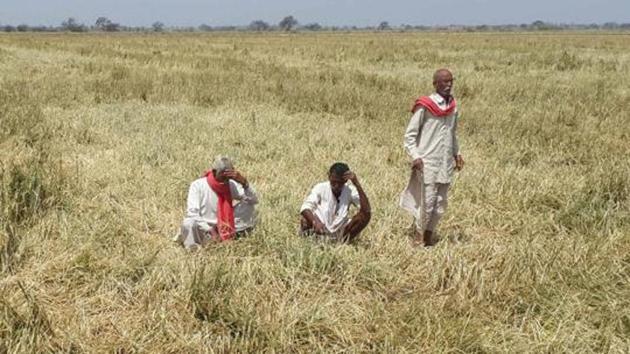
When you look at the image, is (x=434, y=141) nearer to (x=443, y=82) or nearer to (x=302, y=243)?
(x=443, y=82)

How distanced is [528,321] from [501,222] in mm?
1993

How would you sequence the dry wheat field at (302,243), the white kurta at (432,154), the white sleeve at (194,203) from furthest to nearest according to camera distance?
the white kurta at (432,154), the white sleeve at (194,203), the dry wheat field at (302,243)

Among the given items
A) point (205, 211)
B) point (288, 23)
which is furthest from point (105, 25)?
point (205, 211)

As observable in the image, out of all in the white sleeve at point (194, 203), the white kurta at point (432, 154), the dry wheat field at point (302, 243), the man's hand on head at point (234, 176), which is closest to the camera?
the dry wheat field at point (302, 243)

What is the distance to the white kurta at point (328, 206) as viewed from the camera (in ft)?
15.9

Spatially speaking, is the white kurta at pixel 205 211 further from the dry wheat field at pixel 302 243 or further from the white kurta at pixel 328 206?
the white kurta at pixel 328 206

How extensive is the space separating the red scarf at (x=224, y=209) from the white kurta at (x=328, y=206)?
0.60m

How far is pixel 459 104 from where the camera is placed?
1239 centimetres

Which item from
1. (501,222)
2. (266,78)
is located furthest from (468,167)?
(266,78)

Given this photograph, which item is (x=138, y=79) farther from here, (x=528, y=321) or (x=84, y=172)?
(x=528, y=321)

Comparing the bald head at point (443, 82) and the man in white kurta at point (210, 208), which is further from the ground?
the bald head at point (443, 82)

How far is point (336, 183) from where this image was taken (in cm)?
473

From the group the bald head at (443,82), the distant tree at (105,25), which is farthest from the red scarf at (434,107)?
the distant tree at (105,25)

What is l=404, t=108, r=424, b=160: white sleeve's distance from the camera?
16.1 ft
